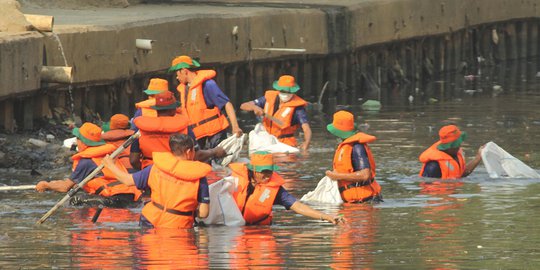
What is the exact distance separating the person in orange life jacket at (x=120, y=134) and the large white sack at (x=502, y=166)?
4563mm

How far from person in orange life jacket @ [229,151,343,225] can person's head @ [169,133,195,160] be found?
2.75 ft

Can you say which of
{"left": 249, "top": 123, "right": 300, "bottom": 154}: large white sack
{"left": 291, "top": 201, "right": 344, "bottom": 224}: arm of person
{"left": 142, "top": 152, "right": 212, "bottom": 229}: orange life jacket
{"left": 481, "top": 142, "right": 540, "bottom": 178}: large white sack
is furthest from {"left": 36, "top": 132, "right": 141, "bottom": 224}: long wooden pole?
{"left": 249, "top": 123, "right": 300, "bottom": 154}: large white sack

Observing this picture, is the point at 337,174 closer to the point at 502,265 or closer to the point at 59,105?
Result: the point at 502,265

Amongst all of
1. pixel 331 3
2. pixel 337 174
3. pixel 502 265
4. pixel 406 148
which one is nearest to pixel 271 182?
pixel 337 174

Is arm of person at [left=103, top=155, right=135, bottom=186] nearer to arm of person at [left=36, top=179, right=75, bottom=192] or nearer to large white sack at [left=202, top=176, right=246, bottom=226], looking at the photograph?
large white sack at [left=202, top=176, right=246, bottom=226]

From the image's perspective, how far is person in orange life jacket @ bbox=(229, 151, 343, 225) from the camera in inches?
662

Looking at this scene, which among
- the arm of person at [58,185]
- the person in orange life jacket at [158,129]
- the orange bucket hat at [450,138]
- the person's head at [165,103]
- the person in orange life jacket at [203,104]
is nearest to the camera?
the arm of person at [58,185]

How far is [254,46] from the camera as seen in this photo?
33906 mm

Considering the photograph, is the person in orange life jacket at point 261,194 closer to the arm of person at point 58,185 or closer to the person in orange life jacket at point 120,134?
the arm of person at point 58,185

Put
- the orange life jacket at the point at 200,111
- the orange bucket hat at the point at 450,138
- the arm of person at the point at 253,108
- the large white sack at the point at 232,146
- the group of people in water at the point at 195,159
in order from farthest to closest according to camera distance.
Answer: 1. the arm of person at the point at 253,108
2. the large white sack at the point at 232,146
3. the orange life jacket at the point at 200,111
4. the orange bucket hat at the point at 450,138
5. the group of people in water at the point at 195,159

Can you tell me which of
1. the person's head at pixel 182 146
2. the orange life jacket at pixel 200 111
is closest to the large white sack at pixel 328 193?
the person's head at pixel 182 146

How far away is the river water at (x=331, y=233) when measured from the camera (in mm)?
15062

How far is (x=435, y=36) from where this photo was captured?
139 feet

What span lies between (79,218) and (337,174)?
2.67 meters
